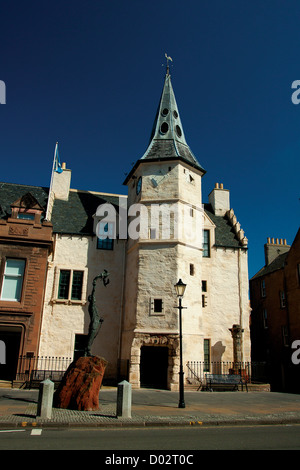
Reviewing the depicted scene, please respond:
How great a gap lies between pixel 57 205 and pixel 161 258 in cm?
974

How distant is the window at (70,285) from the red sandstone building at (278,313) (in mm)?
15274

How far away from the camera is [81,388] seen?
470 inches

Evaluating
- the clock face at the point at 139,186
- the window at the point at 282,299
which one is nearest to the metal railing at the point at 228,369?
the window at the point at 282,299

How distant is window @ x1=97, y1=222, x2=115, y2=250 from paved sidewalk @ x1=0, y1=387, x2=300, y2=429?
1174 cm

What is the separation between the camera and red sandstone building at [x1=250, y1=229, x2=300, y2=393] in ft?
90.0

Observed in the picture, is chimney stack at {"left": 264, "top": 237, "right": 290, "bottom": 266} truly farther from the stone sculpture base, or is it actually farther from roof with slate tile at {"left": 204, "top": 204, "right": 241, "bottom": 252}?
the stone sculpture base

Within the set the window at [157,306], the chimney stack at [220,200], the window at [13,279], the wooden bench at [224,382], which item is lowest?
the wooden bench at [224,382]

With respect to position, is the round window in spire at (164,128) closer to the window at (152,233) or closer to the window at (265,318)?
the window at (152,233)

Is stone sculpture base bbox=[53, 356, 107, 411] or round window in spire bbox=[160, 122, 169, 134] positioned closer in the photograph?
stone sculpture base bbox=[53, 356, 107, 411]

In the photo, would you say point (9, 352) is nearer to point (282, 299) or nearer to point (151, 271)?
point (151, 271)

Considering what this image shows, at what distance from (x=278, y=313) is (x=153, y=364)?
13645 mm

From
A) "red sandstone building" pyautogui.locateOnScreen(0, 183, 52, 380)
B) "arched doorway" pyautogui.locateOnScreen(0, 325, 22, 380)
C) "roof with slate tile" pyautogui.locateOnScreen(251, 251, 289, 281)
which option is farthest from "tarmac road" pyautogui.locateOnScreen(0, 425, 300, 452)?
"roof with slate tile" pyautogui.locateOnScreen(251, 251, 289, 281)

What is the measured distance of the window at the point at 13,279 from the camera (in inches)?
813
